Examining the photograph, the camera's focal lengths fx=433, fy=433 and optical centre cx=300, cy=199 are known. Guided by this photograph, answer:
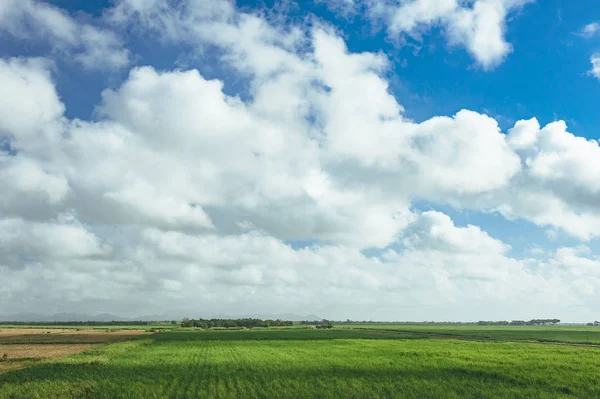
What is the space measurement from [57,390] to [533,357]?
45171 mm

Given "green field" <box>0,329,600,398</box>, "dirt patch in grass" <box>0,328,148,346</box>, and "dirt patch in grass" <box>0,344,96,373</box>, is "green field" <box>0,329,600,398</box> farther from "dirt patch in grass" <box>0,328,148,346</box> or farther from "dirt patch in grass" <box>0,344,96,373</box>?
"dirt patch in grass" <box>0,328,148,346</box>

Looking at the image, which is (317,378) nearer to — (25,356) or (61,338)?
(25,356)

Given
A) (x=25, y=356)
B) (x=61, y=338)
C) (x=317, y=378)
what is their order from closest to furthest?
(x=317, y=378)
(x=25, y=356)
(x=61, y=338)

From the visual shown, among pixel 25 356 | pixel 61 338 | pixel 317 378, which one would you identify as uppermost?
pixel 317 378

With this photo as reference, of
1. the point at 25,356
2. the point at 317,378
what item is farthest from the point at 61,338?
the point at 317,378

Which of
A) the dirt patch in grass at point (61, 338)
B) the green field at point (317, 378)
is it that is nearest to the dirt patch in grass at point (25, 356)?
the green field at point (317, 378)

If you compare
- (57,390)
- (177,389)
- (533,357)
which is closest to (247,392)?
(177,389)

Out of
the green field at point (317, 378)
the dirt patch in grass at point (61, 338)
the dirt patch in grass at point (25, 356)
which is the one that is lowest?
the dirt patch in grass at point (61, 338)

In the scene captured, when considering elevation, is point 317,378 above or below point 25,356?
above

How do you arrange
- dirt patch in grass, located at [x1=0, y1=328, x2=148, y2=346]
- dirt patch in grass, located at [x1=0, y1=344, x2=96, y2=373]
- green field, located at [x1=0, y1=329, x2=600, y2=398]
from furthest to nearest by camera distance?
1. dirt patch in grass, located at [x1=0, y1=328, x2=148, y2=346]
2. dirt patch in grass, located at [x1=0, y1=344, x2=96, y2=373]
3. green field, located at [x1=0, y1=329, x2=600, y2=398]

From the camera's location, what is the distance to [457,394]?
26.6 metres

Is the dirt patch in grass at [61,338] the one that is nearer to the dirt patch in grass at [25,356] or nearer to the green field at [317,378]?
the dirt patch in grass at [25,356]

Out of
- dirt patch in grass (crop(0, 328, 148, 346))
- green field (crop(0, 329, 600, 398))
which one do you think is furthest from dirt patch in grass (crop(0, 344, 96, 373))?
dirt patch in grass (crop(0, 328, 148, 346))

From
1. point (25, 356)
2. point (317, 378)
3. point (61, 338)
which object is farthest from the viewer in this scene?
point (61, 338)
